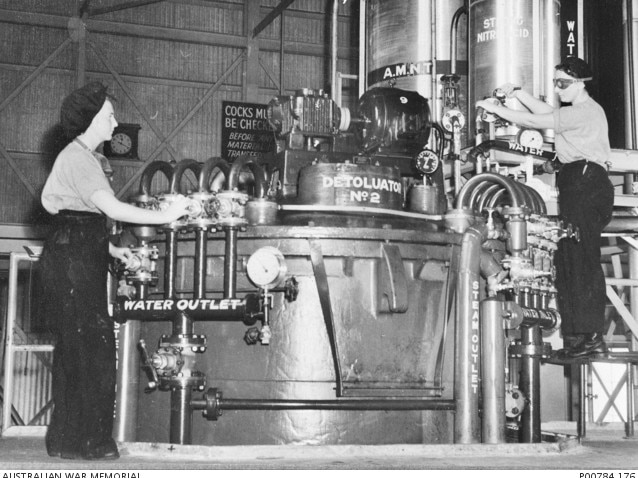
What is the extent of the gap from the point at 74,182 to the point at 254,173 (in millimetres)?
1359

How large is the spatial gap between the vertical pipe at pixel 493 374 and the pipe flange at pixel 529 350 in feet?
1.40

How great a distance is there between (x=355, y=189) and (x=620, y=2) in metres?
6.40

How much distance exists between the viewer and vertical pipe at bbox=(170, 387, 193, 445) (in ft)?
18.5

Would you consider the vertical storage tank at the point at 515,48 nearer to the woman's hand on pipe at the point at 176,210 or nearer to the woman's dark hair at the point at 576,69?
the woman's dark hair at the point at 576,69

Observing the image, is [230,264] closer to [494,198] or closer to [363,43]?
[494,198]

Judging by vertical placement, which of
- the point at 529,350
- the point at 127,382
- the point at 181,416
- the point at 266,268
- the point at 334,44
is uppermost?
the point at 334,44

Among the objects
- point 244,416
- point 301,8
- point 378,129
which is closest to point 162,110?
point 301,8

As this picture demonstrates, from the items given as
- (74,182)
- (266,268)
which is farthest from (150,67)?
(74,182)

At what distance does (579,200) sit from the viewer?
6.92 m

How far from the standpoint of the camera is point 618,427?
27.8 feet

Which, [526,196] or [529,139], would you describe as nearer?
[526,196]

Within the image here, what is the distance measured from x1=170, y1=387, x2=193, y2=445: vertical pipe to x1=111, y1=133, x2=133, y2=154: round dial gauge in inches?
533

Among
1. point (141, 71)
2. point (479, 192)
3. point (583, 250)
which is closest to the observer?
point (479, 192)

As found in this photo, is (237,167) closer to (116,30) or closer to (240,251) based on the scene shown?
(240,251)
